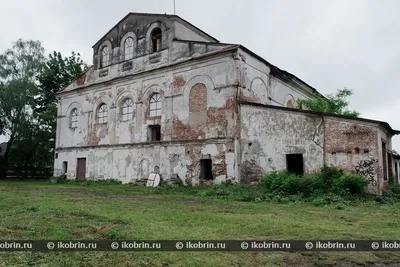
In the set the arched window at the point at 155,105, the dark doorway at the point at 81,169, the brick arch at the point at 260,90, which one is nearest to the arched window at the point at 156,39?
the arched window at the point at 155,105

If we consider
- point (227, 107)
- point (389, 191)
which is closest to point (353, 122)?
point (389, 191)

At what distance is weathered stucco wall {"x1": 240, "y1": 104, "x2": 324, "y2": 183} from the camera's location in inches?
595

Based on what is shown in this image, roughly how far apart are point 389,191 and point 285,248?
1139 cm

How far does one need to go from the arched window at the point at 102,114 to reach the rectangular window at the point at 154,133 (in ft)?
13.8

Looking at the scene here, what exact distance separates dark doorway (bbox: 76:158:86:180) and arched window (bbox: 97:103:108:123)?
299 centimetres

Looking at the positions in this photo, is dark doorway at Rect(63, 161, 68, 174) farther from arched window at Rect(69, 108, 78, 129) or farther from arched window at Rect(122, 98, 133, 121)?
arched window at Rect(122, 98, 133, 121)

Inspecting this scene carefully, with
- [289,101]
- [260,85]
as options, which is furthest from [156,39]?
[289,101]

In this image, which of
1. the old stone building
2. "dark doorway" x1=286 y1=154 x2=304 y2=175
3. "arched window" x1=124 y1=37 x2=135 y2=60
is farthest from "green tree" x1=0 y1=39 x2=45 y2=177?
"dark doorway" x1=286 y1=154 x2=304 y2=175

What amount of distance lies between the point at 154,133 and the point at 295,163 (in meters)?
8.50

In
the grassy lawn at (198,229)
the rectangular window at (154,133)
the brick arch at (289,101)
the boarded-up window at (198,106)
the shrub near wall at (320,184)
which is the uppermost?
the brick arch at (289,101)

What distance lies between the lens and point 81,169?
908 inches

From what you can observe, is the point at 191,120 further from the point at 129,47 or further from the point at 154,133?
the point at 129,47

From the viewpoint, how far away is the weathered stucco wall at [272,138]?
49.6 ft

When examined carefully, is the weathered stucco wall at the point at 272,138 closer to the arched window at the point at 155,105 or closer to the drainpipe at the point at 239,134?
the drainpipe at the point at 239,134
